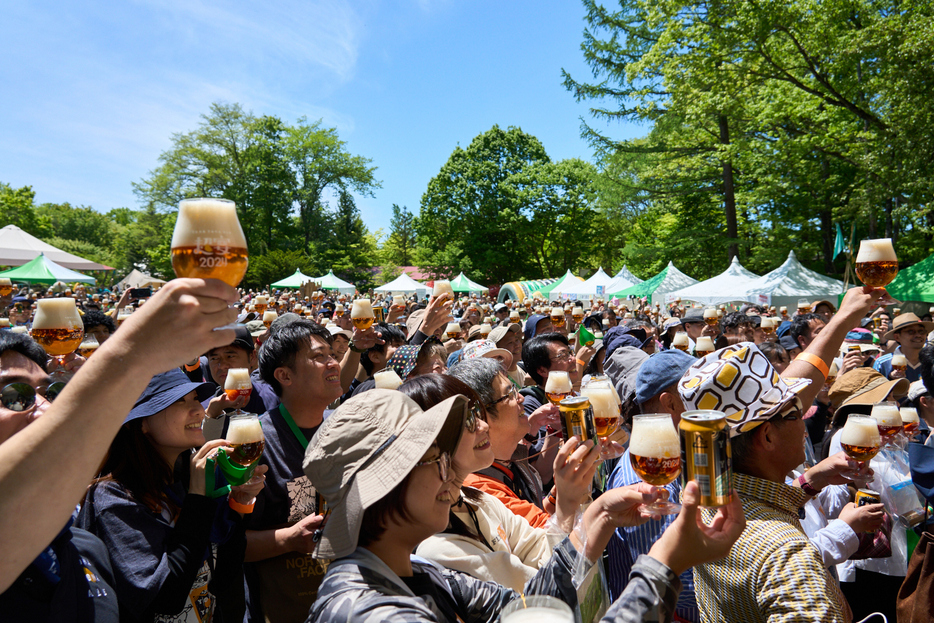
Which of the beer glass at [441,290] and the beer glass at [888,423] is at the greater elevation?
the beer glass at [441,290]

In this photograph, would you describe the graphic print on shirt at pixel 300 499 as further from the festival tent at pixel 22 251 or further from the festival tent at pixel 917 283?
→ the festival tent at pixel 22 251

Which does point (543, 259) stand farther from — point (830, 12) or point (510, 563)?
point (510, 563)

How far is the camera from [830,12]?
50.4 feet

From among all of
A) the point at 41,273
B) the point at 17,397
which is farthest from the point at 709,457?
the point at 41,273

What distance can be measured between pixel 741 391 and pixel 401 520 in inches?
54.1

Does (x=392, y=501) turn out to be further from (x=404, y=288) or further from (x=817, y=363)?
(x=404, y=288)

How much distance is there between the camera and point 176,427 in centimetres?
266

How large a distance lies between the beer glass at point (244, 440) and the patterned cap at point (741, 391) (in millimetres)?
1970

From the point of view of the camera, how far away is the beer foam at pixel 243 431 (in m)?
2.59

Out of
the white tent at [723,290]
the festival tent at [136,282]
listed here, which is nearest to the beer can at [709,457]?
the white tent at [723,290]

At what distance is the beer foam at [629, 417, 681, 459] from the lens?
1.94m

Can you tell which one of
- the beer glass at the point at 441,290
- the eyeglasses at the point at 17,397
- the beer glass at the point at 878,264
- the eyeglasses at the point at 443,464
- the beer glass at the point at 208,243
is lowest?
the eyeglasses at the point at 443,464

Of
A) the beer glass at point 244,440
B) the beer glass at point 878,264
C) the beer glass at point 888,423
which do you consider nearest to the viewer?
the beer glass at point 244,440

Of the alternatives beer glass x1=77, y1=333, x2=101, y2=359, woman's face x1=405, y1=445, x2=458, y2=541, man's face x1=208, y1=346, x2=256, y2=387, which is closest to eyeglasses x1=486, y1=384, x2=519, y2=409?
woman's face x1=405, y1=445, x2=458, y2=541
